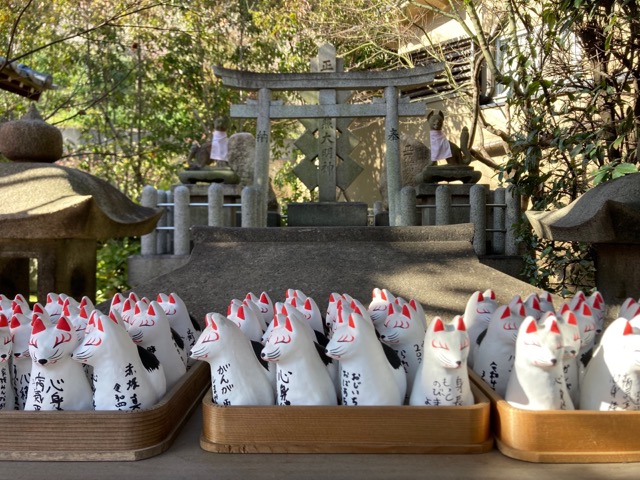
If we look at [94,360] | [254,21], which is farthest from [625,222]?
[254,21]

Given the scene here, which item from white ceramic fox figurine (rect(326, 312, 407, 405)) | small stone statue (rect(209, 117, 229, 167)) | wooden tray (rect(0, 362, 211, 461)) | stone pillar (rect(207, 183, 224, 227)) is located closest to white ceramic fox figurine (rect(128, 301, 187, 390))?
wooden tray (rect(0, 362, 211, 461))

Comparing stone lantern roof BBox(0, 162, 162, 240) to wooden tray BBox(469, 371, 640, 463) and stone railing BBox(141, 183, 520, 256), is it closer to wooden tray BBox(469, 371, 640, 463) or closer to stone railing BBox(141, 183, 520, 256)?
wooden tray BBox(469, 371, 640, 463)

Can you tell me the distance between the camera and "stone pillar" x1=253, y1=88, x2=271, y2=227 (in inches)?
259

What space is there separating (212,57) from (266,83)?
18.0 feet

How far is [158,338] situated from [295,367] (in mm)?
579

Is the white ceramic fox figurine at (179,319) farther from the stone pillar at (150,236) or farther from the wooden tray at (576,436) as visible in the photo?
the stone pillar at (150,236)

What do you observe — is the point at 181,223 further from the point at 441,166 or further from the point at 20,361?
the point at 20,361

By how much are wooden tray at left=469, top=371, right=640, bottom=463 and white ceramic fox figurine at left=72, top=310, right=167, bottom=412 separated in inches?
41.8

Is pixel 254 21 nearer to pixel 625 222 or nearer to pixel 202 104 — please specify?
pixel 202 104

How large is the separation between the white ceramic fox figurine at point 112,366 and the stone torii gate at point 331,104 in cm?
503

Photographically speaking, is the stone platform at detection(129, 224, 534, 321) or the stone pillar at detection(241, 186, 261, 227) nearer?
the stone platform at detection(129, 224, 534, 321)

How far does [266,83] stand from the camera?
254 inches

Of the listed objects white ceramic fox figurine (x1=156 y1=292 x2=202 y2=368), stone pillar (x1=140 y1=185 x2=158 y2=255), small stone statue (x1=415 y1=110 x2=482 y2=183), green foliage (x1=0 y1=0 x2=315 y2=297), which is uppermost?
green foliage (x1=0 y1=0 x2=315 y2=297)

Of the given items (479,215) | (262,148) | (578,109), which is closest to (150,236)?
(262,148)
